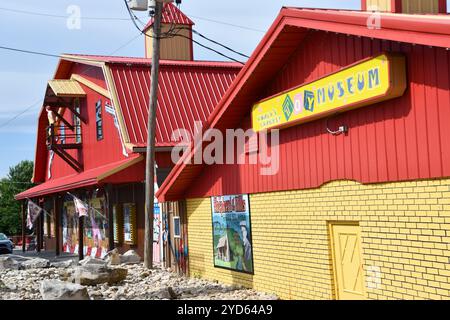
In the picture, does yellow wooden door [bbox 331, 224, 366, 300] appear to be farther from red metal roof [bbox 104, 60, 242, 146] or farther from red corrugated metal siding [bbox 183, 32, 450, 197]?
red metal roof [bbox 104, 60, 242, 146]

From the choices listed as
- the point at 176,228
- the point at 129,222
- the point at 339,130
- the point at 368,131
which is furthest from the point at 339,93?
the point at 129,222

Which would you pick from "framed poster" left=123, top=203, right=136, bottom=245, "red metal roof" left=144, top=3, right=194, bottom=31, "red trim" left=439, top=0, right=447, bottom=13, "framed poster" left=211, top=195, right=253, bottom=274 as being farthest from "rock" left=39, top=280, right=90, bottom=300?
"red metal roof" left=144, top=3, right=194, bottom=31

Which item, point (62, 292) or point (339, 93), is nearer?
point (339, 93)

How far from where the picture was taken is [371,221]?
9320mm

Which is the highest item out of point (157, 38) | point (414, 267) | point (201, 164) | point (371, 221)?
point (157, 38)

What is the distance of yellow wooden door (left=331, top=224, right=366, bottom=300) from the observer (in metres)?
9.82

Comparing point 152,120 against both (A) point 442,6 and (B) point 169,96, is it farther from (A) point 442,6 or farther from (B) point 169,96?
(A) point 442,6

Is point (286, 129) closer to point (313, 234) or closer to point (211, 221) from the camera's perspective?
point (313, 234)

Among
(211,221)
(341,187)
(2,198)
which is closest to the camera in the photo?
(341,187)

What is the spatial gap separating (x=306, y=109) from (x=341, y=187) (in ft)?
5.12

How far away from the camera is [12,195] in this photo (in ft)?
202

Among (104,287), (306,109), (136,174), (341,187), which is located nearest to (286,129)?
(306,109)

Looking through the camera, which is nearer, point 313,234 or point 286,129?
point 313,234

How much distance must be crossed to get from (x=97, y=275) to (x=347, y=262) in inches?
286
